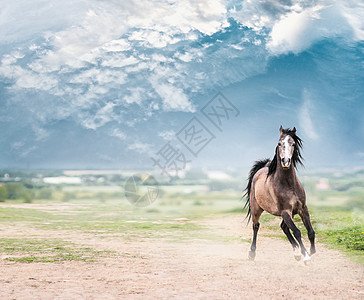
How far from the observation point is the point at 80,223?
21.0 metres

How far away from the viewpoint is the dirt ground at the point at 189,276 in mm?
8133

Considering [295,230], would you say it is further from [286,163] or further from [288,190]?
[286,163]

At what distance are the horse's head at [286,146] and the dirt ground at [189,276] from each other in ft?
8.11

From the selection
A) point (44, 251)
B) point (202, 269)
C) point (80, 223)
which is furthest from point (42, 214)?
point (202, 269)

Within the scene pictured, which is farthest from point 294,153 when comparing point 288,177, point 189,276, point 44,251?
point 44,251

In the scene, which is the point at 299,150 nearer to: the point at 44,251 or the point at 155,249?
the point at 155,249

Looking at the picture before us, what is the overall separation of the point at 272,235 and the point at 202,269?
7264 millimetres

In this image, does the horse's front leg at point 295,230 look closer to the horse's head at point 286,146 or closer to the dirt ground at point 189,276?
the dirt ground at point 189,276

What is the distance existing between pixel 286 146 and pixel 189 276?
3.53 metres

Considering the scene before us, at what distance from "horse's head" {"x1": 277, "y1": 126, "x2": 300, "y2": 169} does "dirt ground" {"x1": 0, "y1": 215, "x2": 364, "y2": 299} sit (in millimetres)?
2471

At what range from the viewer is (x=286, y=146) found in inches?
363

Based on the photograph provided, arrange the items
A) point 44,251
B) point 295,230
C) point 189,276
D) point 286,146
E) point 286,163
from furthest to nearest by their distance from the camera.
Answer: point 44,251, point 189,276, point 295,230, point 286,146, point 286,163

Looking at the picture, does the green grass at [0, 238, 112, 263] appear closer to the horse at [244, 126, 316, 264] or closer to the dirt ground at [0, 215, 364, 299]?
the dirt ground at [0, 215, 364, 299]

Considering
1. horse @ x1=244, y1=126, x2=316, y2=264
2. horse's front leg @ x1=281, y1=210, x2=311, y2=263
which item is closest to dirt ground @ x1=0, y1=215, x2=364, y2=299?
horse's front leg @ x1=281, y1=210, x2=311, y2=263
